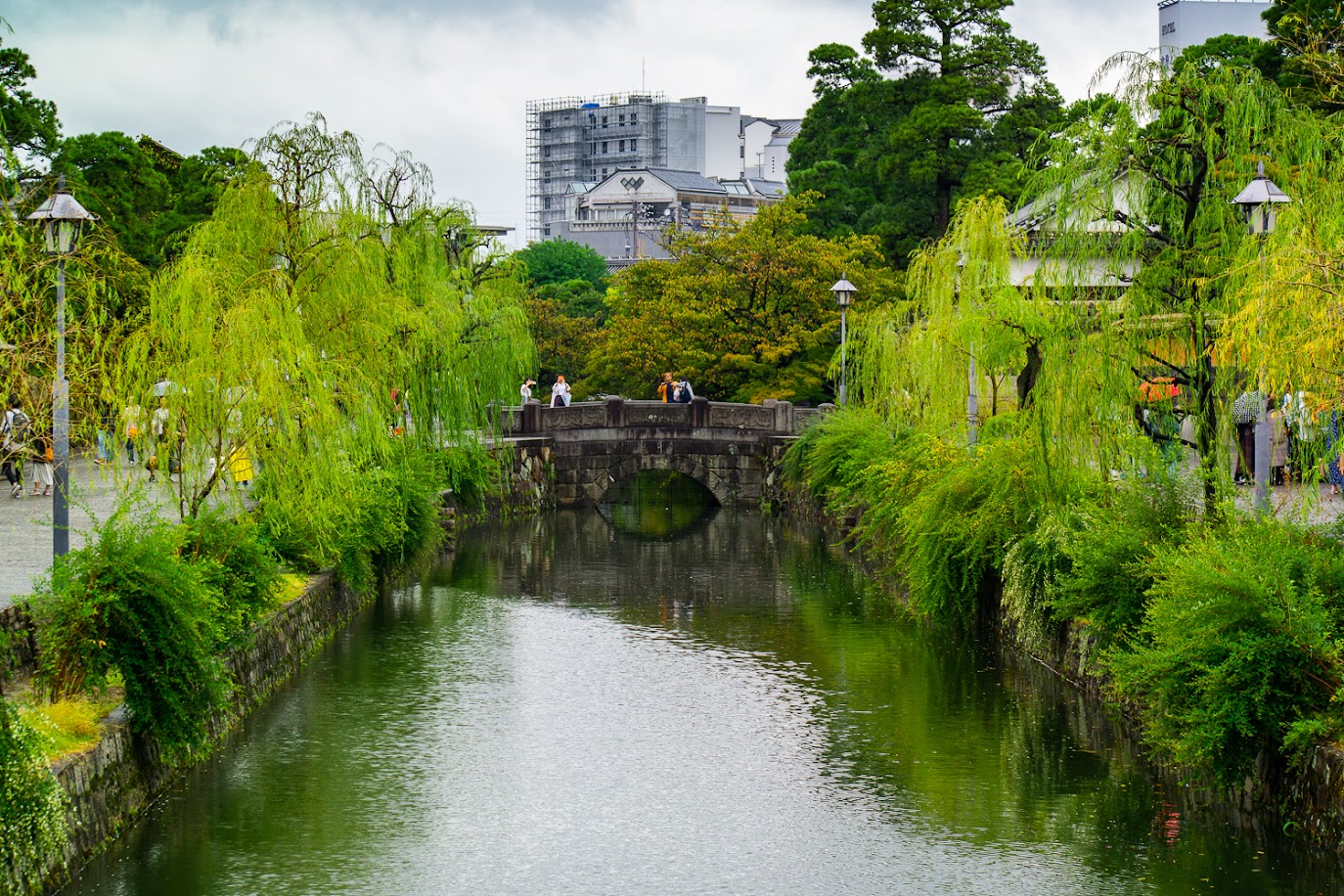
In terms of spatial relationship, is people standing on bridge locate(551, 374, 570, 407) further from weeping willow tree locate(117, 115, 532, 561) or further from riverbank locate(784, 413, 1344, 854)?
riverbank locate(784, 413, 1344, 854)

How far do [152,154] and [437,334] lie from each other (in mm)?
14619

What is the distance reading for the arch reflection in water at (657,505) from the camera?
1444 inches

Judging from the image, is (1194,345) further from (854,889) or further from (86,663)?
(86,663)

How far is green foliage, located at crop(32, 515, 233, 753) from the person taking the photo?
12.0 metres

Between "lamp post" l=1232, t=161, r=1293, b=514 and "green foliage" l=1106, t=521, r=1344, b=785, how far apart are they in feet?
5.01

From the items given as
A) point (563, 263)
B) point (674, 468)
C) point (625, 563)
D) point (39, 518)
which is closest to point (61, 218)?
point (39, 518)

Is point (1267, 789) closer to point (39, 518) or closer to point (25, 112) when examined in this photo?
point (39, 518)

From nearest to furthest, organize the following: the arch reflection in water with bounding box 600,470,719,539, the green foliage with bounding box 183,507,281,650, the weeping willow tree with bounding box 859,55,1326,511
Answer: the green foliage with bounding box 183,507,281,650 < the weeping willow tree with bounding box 859,55,1326,511 < the arch reflection in water with bounding box 600,470,719,539

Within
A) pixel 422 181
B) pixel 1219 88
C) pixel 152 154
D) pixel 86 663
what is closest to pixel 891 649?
pixel 1219 88

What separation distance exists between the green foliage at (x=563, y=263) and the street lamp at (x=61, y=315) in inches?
3196

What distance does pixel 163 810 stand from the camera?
12523mm

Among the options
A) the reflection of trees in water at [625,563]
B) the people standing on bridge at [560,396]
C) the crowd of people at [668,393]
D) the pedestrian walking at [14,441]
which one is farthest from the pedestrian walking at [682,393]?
the pedestrian walking at [14,441]

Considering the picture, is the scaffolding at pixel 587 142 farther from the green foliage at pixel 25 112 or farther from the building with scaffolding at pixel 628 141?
the green foliage at pixel 25 112

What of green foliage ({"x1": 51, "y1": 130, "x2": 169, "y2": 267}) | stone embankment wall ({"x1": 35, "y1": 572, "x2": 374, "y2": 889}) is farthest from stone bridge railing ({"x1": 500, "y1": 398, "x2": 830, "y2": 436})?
stone embankment wall ({"x1": 35, "y1": 572, "x2": 374, "y2": 889})
